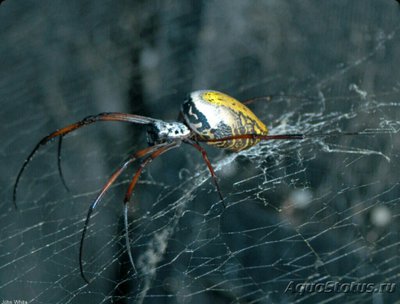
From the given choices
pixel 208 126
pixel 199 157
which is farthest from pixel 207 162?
pixel 199 157

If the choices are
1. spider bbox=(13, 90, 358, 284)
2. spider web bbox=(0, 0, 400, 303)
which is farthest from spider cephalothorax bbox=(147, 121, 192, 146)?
spider web bbox=(0, 0, 400, 303)

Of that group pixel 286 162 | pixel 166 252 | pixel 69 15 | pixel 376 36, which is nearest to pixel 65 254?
pixel 166 252

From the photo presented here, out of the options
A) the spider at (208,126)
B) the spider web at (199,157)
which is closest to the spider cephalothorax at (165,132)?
the spider at (208,126)

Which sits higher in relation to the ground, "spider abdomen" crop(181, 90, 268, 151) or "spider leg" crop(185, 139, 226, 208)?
"spider abdomen" crop(181, 90, 268, 151)

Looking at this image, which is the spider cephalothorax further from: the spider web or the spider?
the spider web

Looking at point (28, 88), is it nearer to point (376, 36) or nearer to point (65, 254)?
point (65, 254)
